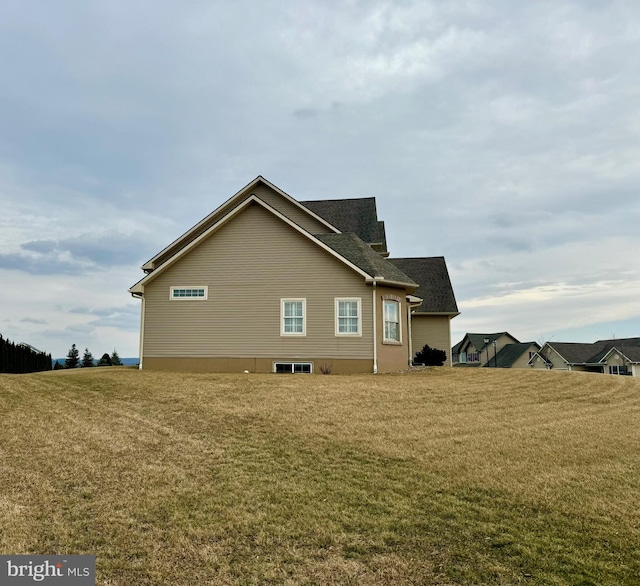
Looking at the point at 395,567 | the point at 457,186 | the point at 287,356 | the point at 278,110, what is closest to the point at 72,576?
the point at 395,567

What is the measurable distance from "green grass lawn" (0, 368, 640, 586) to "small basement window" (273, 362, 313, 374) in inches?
208

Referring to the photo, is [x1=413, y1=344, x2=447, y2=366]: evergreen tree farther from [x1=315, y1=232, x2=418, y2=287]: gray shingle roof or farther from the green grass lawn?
the green grass lawn

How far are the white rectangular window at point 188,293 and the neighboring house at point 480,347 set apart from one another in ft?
146

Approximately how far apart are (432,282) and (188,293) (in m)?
17.2

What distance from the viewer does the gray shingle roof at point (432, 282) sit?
3083 centimetres

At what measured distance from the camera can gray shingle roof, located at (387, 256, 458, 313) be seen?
101ft

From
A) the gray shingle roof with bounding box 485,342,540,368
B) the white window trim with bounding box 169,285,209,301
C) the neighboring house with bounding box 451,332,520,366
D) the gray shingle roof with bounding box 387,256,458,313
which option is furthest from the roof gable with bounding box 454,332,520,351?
the white window trim with bounding box 169,285,209,301

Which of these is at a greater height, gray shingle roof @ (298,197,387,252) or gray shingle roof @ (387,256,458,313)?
gray shingle roof @ (298,197,387,252)

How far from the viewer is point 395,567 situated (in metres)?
5.34

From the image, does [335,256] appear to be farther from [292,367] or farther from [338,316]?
[292,367]

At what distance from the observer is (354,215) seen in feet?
97.5

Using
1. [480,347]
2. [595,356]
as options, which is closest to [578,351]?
[595,356]

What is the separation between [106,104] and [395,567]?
20.1 m

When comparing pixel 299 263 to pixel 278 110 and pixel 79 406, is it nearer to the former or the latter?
pixel 278 110
